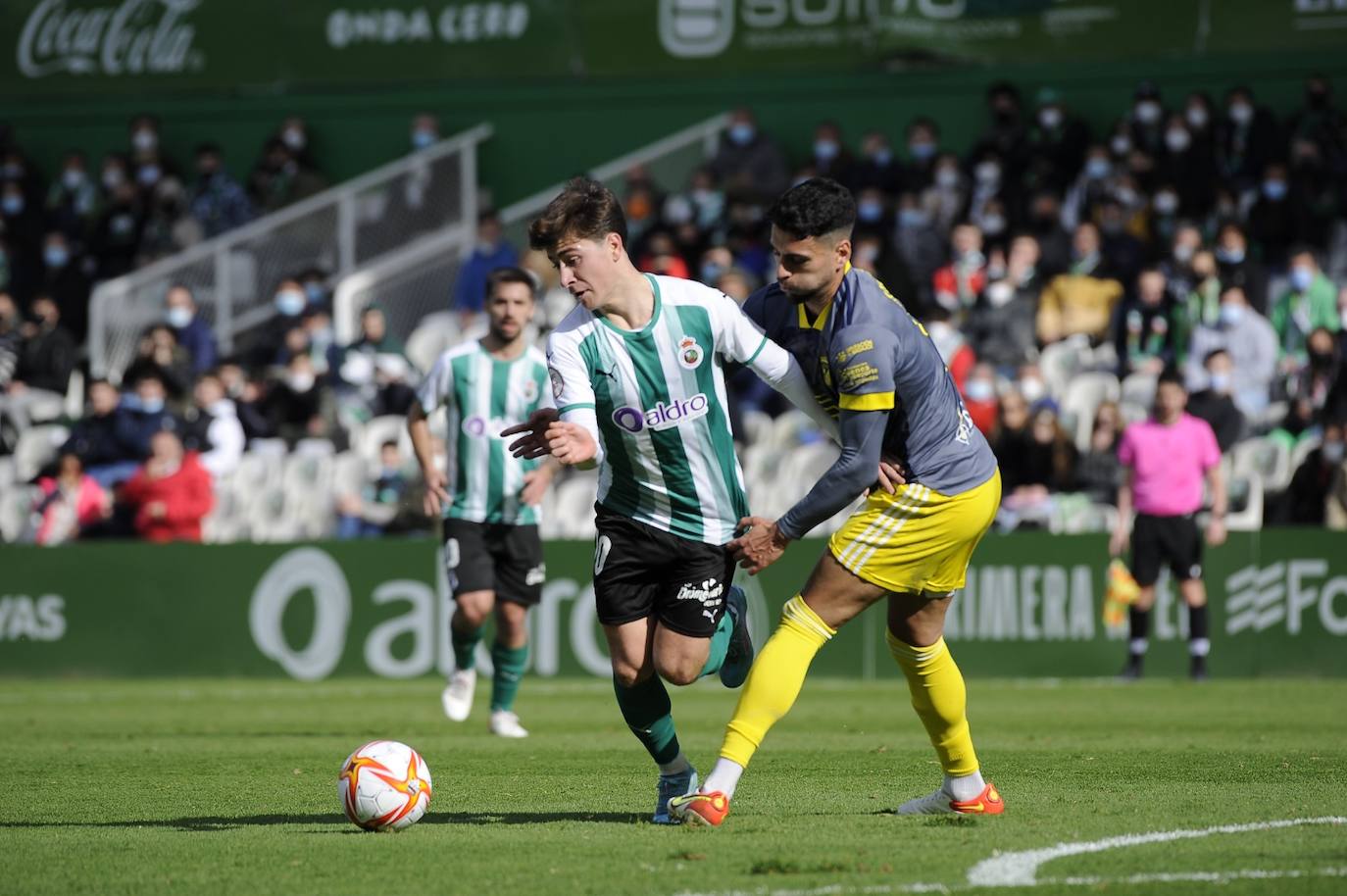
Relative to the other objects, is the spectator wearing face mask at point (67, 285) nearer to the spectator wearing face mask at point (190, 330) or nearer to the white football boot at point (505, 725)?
the spectator wearing face mask at point (190, 330)

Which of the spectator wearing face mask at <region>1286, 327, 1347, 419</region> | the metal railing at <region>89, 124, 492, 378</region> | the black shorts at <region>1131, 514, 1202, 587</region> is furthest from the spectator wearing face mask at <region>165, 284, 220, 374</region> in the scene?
the spectator wearing face mask at <region>1286, 327, 1347, 419</region>

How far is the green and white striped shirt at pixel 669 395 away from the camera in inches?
272

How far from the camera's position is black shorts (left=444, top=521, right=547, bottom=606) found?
11328mm

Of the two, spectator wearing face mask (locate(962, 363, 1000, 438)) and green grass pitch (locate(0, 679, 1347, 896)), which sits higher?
spectator wearing face mask (locate(962, 363, 1000, 438))

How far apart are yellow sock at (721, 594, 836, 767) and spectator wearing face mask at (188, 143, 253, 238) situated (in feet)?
64.8

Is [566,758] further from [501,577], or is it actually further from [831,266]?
[831,266]

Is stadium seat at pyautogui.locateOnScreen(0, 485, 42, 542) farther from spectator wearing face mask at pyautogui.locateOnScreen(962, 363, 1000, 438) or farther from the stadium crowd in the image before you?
spectator wearing face mask at pyautogui.locateOnScreen(962, 363, 1000, 438)

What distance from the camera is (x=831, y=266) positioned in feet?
21.8

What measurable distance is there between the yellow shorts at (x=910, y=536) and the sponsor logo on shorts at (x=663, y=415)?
0.70 m

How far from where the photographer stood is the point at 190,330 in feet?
72.1

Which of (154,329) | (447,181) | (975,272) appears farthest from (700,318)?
(447,181)

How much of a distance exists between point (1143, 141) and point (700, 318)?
1565 centimetres

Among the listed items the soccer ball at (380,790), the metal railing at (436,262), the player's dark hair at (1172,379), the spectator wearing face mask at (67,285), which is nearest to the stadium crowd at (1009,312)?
the spectator wearing face mask at (67,285)

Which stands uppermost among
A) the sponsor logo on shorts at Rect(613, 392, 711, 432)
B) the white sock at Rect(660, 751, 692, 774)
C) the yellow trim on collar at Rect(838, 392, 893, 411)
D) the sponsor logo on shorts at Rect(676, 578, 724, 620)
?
the yellow trim on collar at Rect(838, 392, 893, 411)
